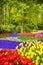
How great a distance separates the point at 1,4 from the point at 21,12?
5.16 m

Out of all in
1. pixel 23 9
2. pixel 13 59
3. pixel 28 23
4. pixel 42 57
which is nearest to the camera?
pixel 13 59

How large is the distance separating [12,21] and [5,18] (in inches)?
47.1

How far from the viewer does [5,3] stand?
35.6m

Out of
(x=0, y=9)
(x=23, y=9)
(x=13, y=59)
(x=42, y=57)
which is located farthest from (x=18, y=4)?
(x=13, y=59)

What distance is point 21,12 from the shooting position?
31.1 metres

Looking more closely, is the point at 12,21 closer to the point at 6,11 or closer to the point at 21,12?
the point at 6,11

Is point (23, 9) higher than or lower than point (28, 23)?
higher

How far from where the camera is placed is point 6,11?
3597 cm

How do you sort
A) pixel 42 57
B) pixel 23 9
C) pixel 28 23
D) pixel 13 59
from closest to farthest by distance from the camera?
pixel 13 59
pixel 42 57
pixel 23 9
pixel 28 23

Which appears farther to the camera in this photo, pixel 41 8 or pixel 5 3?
pixel 5 3

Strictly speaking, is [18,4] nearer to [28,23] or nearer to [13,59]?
[28,23]

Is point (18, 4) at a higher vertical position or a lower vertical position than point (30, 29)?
higher

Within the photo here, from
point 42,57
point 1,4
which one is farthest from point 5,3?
point 42,57

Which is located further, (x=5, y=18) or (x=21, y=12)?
(x=5, y=18)
